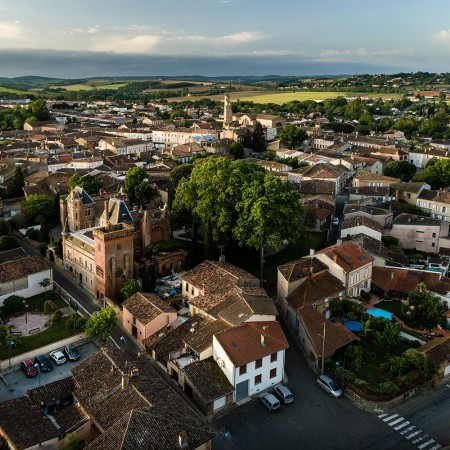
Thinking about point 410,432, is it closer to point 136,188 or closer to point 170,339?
point 170,339

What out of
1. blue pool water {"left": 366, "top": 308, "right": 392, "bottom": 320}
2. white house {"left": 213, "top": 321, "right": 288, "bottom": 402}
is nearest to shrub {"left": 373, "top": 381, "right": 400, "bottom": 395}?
white house {"left": 213, "top": 321, "right": 288, "bottom": 402}

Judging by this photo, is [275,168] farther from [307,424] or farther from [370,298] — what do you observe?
[307,424]

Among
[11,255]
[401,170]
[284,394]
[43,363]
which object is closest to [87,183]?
[11,255]

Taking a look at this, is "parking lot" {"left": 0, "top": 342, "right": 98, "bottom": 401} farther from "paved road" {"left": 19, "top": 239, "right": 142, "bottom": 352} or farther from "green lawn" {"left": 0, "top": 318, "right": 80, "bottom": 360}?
"paved road" {"left": 19, "top": 239, "right": 142, "bottom": 352}

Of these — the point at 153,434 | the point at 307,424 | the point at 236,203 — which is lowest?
the point at 307,424

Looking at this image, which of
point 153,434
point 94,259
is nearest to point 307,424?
point 153,434

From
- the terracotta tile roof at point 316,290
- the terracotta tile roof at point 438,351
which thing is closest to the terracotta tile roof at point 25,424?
the terracotta tile roof at point 316,290
